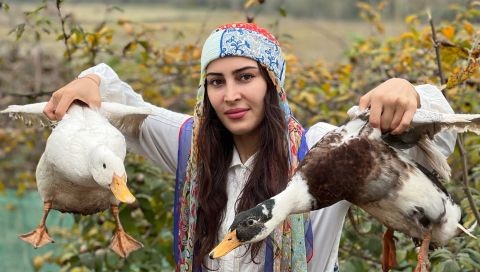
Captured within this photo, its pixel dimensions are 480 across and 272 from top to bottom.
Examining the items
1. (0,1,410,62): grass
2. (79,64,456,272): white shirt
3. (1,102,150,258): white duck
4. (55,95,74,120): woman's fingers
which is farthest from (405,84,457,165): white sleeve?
(0,1,410,62): grass

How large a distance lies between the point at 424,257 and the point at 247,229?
429 millimetres

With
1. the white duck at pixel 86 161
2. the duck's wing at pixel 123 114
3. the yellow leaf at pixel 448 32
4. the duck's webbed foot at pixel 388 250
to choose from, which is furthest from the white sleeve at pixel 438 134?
the yellow leaf at pixel 448 32

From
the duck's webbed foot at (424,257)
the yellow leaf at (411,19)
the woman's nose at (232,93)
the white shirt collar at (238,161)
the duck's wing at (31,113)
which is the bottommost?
the duck's webbed foot at (424,257)

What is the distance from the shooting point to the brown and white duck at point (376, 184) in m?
2.00

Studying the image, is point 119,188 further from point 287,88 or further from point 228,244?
point 287,88

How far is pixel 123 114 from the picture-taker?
2.61 metres

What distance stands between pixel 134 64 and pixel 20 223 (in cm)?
132

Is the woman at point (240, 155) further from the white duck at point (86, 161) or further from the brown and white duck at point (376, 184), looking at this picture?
the brown and white duck at point (376, 184)

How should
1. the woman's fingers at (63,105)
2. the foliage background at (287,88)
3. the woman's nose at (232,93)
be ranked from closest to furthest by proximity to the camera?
the woman's nose at (232,93) < the woman's fingers at (63,105) < the foliage background at (287,88)

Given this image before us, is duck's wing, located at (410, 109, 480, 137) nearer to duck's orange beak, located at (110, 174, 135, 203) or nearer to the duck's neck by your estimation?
the duck's neck

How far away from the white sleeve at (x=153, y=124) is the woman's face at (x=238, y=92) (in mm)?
301

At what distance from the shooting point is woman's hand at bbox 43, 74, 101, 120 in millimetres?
2502

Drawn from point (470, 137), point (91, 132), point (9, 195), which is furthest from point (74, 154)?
point (9, 195)

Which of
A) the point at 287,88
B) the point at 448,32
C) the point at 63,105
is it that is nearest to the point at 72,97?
the point at 63,105
